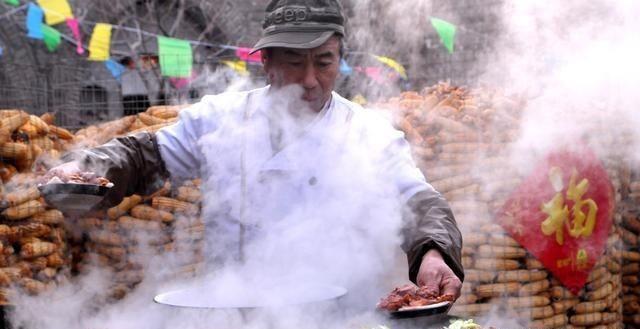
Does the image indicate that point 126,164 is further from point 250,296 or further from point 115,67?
point 115,67

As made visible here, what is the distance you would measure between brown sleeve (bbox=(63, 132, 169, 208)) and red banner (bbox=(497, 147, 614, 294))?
8.69ft

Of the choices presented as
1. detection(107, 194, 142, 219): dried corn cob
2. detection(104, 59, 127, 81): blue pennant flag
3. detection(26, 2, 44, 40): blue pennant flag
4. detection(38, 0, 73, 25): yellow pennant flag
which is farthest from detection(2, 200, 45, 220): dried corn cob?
detection(104, 59, 127, 81): blue pennant flag

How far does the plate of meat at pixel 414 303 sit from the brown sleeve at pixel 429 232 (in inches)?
11.4

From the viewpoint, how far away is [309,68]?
96.5 inches

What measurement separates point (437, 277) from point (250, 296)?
0.58 meters

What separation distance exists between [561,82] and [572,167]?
78cm

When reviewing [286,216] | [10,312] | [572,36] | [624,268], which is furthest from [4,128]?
[624,268]

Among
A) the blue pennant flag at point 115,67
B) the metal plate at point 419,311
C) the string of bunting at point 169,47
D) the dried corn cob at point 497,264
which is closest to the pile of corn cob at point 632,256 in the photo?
the dried corn cob at point 497,264

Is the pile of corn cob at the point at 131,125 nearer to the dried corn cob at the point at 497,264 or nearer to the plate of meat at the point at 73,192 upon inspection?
the dried corn cob at the point at 497,264

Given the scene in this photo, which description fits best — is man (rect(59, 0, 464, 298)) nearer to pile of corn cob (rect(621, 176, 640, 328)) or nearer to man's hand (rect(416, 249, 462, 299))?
man's hand (rect(416, 249, 462, 299))

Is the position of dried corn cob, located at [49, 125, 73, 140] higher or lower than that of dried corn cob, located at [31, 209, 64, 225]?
higher

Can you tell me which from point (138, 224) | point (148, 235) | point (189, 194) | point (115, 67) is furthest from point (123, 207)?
point (115, 67)

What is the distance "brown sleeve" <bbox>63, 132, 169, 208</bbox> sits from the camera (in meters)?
2.31

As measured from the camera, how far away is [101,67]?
13.6 m
